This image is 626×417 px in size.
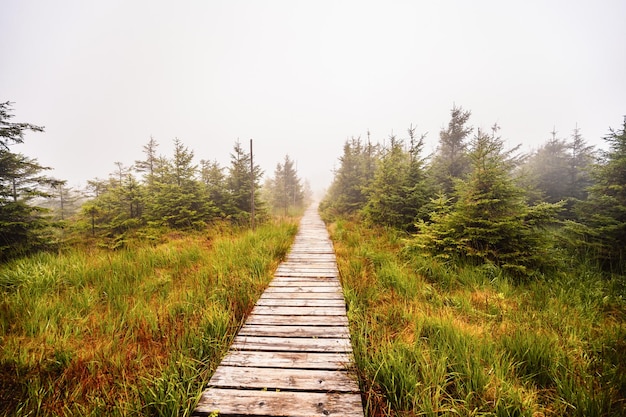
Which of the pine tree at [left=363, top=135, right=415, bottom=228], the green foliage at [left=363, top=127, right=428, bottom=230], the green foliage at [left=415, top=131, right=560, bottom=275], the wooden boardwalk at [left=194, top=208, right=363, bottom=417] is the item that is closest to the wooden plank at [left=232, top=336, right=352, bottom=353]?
the wooden boardwalk at [left=194, top=208, right=363, bottom=417]

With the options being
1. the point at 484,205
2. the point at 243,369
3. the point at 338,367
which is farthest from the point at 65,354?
the point at 484,205

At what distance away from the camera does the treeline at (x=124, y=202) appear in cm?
648

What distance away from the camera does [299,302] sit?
366cm

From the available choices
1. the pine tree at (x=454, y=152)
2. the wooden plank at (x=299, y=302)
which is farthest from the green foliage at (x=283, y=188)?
the wooden plank at (x=299, y=302)

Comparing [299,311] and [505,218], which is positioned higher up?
[505,218]

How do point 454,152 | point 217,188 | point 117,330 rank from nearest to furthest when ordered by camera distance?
point 117,330
point 217,188
point 454,152

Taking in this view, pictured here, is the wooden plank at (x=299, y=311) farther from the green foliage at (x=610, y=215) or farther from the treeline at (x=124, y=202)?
the treeline at (x=124, y=202)

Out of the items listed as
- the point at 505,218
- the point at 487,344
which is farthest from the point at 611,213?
the point at 487,344

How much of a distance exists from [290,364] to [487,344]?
7.04 feet

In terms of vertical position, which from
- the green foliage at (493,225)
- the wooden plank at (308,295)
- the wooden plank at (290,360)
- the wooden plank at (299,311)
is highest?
the green foliage at (493,225)

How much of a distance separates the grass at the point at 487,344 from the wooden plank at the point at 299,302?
0.22m

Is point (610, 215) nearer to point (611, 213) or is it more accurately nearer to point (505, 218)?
point (611, 213)

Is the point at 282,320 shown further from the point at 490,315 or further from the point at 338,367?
the point at 490,315

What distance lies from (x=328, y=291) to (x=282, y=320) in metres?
1.11
